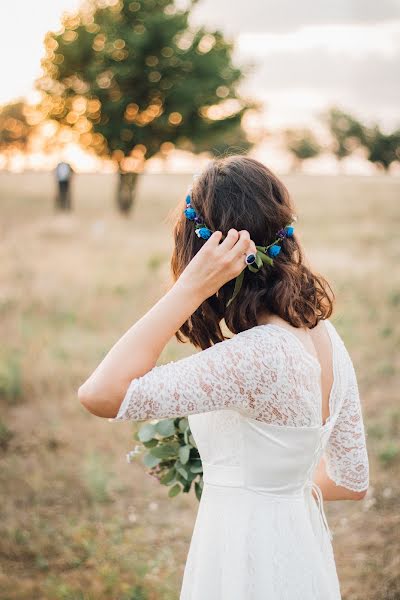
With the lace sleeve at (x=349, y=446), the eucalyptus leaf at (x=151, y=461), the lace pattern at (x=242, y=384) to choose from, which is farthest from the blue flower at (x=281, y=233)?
the eucalyptus leaf at (x=151, y=461)

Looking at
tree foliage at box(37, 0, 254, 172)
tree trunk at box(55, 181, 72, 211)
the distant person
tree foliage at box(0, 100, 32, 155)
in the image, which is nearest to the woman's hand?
tree foliage at box(37, 0, 254, 172)

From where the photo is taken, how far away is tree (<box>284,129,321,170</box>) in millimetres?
59531

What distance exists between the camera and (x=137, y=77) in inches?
934

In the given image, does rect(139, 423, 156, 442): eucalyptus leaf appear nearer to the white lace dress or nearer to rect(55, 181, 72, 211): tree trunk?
the white lace dress

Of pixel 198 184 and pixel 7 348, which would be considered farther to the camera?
pixel 7 348

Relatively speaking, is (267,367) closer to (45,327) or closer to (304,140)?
(45,327)

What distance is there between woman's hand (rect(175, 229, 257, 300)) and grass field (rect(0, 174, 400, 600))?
56 cm

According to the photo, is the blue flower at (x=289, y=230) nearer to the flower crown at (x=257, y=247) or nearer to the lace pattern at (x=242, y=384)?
the flower crown at (x=257, y=247)

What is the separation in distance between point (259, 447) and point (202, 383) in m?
0.34

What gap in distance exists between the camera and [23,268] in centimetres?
1312

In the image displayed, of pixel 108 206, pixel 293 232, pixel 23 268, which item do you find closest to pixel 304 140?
pixel 108 206

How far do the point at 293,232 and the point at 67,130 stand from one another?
85.4ft

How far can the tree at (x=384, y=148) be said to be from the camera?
2634 cm

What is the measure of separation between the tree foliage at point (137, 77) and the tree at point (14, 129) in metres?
29.2
